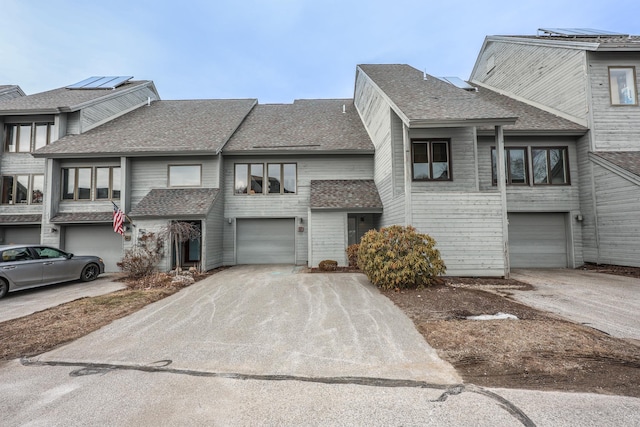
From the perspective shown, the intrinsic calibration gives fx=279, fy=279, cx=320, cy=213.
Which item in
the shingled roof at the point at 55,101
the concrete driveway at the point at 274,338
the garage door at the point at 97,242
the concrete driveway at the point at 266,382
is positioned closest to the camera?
Result: the concrete driveway at the point at 266,382

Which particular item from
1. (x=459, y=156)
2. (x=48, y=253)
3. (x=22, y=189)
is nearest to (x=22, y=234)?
(x=22, y=189)

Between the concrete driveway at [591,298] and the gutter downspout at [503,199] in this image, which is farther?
the gutter downspout at [503,199]

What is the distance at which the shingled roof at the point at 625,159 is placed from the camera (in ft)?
32.6

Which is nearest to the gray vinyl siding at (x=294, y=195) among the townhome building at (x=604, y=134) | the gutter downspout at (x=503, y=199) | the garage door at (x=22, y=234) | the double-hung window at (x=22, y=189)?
the gutter downspout at (x=503, y=199)

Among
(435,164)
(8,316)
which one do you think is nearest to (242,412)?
(8,316)

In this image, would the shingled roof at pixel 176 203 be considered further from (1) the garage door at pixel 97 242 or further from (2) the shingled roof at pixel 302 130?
(2) the shingled roof at pixel 302 130

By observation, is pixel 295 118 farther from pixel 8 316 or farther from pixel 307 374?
pixel 307 374

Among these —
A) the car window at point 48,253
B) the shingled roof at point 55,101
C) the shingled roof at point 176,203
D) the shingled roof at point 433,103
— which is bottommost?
the car window at point 48,253

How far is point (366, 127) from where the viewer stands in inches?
583

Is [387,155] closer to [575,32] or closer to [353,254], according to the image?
[353,254]

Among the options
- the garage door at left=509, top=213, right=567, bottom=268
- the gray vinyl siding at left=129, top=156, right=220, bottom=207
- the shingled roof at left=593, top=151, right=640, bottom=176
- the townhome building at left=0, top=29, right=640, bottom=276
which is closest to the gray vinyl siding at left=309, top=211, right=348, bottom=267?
the townhome building at left=0, top=29, right=640, bottom=276

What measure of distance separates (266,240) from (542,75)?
1531 centimetres

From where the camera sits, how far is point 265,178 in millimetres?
13445

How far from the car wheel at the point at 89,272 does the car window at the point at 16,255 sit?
164cm
